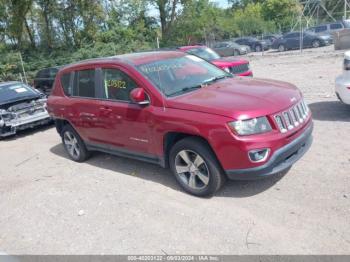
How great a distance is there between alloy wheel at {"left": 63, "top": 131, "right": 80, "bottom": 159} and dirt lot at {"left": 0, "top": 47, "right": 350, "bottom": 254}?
367mm

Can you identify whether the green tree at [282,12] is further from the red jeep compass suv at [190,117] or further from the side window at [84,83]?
the red jeep compass suv at [190,117]

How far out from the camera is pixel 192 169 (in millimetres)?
4609

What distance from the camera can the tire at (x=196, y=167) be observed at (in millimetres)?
4367

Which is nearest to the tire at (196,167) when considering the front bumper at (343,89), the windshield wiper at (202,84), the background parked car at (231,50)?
the windshield wiper at (202,84)

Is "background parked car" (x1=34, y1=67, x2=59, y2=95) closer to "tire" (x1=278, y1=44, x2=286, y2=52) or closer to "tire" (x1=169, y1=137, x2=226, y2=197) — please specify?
"tire" (x1=169, y1=137, x2=226, y2=197)

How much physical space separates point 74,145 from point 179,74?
263cm

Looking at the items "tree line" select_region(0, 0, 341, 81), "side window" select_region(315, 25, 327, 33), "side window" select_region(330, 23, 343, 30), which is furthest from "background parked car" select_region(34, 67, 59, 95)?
"side window" select_region(330, 23, 343, 30)

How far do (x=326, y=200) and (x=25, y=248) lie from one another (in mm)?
3360

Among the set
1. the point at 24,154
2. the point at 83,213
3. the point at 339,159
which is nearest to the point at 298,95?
the point at 339,159

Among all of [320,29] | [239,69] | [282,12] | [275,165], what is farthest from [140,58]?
[282,12]

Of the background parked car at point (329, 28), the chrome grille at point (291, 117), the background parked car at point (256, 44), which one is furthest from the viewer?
the background parked car at point (256, 44)

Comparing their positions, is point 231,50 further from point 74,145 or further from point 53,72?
point 74,145

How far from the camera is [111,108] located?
538 centimetres

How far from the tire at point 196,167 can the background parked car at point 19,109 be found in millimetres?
6049
